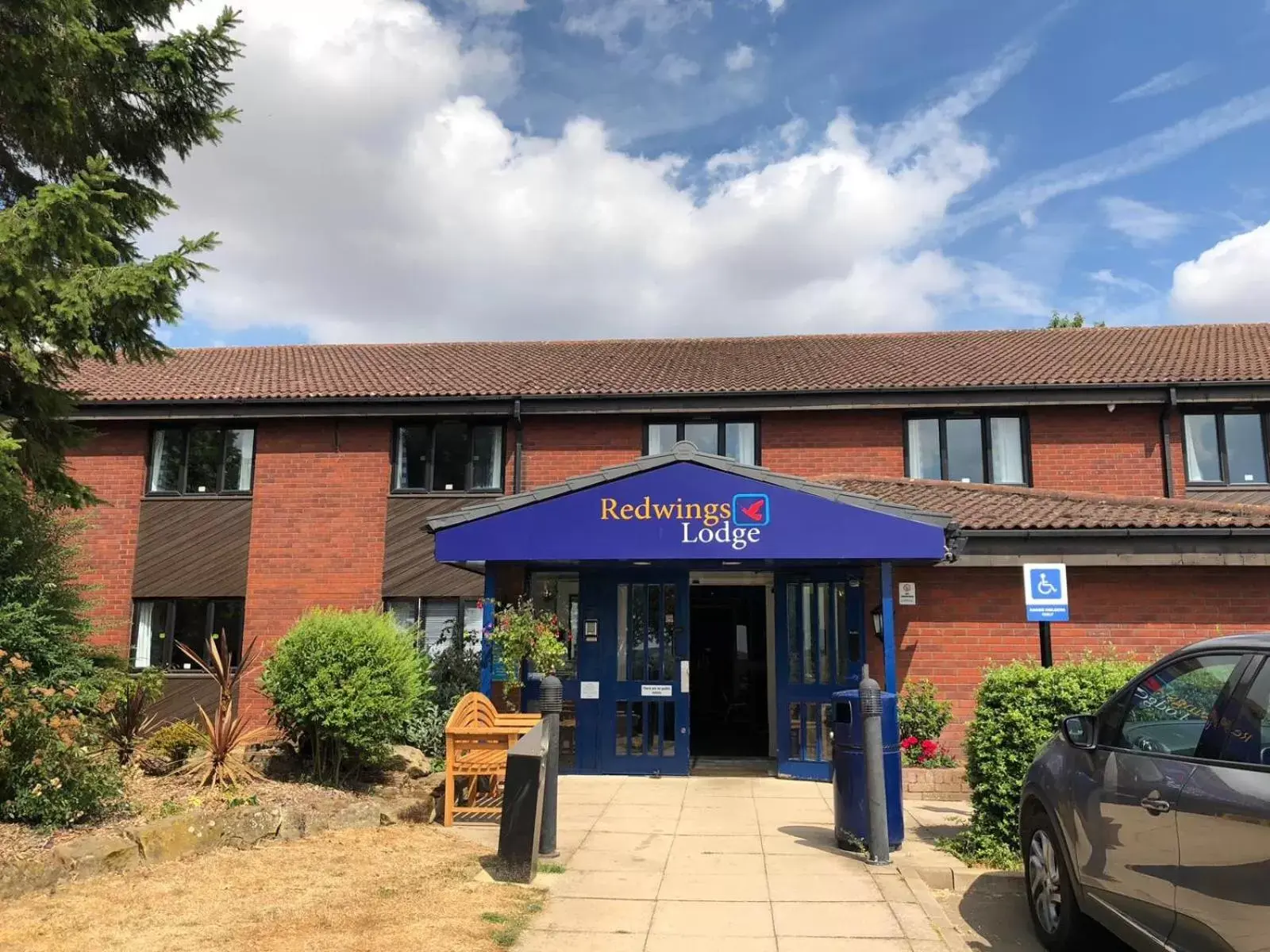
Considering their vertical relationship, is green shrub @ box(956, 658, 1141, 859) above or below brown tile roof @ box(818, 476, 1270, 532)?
below

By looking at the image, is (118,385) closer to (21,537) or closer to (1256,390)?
(21,537)

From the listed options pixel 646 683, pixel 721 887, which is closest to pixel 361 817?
pixel 721 887

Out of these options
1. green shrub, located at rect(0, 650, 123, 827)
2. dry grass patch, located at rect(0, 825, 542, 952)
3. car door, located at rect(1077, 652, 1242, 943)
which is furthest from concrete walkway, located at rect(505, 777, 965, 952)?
green shrub, located at rect(0, 650, 123, 827)

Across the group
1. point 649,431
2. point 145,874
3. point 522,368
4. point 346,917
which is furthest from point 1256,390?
point 145,874

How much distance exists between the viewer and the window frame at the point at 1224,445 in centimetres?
1423

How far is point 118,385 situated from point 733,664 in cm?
1206

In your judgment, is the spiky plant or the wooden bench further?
the wooden bench

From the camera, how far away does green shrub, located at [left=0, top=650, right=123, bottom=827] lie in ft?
21.0

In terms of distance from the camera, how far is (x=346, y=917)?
17.9 feet

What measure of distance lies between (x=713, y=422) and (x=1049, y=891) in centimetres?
1078

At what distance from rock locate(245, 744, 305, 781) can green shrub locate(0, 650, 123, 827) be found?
6.95 ft

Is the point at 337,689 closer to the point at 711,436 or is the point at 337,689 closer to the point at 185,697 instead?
the point at 185,697

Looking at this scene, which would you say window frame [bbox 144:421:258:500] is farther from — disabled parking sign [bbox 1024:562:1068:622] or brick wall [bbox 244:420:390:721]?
disabled parking sign [bbox 1024:562:1068:622]

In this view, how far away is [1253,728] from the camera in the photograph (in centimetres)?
364
